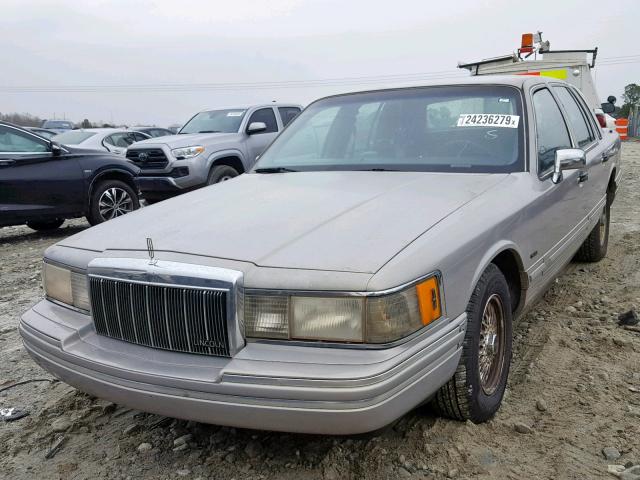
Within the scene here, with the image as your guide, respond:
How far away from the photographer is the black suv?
7281 mm

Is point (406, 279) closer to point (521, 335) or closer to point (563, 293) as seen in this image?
point (521, 335)

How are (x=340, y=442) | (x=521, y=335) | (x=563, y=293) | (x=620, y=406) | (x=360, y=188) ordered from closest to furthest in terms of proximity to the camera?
(x=340, y=442) < (x=620, y=406) < (x=360, y=188) < (x=521, y=335) < (x=563, y=293)

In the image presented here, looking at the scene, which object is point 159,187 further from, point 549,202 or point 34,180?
point 549,202

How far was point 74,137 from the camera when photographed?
515 inches

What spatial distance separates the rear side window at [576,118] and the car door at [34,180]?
6.09m

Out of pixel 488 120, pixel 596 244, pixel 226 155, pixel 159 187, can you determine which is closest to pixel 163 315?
pixel 488 120

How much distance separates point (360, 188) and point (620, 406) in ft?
5.43

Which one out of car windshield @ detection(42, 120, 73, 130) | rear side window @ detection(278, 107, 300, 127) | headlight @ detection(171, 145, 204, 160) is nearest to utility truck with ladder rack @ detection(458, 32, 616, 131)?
rear side window @ detection(278, 107, 300, 127)

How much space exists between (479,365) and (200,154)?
7122mm

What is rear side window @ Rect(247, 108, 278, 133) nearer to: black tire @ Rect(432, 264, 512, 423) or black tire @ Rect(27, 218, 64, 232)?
black tire @ Rect(27, 218, 64, 232)

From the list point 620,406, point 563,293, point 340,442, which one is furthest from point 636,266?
point 340,442

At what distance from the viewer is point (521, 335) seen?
3.79 meters

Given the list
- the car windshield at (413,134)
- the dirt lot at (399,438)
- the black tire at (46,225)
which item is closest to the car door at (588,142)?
the car windshield at (413,134)

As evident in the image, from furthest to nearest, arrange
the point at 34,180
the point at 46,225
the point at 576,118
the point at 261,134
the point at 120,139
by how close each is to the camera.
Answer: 1. the point at 120,139
2. the point at 261,134
3. the point at 46,225
4. the point at 34,180
5. the point at 576,118
